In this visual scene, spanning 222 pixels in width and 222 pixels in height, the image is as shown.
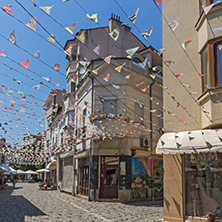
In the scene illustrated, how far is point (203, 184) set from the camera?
9367mm

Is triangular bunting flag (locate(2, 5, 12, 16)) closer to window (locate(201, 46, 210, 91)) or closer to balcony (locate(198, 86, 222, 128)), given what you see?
balcony (locate(198, 86, 222, 128))

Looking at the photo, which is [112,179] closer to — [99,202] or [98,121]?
[99,202]

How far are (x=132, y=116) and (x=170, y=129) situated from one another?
Result: 8.20 metres

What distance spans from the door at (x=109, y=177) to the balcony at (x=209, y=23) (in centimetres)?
1008

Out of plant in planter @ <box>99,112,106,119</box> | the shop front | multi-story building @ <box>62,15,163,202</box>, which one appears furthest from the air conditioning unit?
the shop front

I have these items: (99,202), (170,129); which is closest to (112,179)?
(99,202)

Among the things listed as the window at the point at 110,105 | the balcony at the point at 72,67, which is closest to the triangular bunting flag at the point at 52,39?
the window at the point at 110,105

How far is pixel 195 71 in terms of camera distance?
994cm

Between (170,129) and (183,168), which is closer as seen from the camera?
(183,168)

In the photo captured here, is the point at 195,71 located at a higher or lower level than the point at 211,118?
higher

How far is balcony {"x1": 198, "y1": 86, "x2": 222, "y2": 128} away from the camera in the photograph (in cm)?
877

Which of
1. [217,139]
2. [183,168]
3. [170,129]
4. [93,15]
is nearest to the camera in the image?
[93,15]

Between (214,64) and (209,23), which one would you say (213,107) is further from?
(209,23)

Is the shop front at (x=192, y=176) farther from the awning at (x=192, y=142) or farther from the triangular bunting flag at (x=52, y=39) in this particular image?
the triangular bunting flag at (x=52, y=39)
